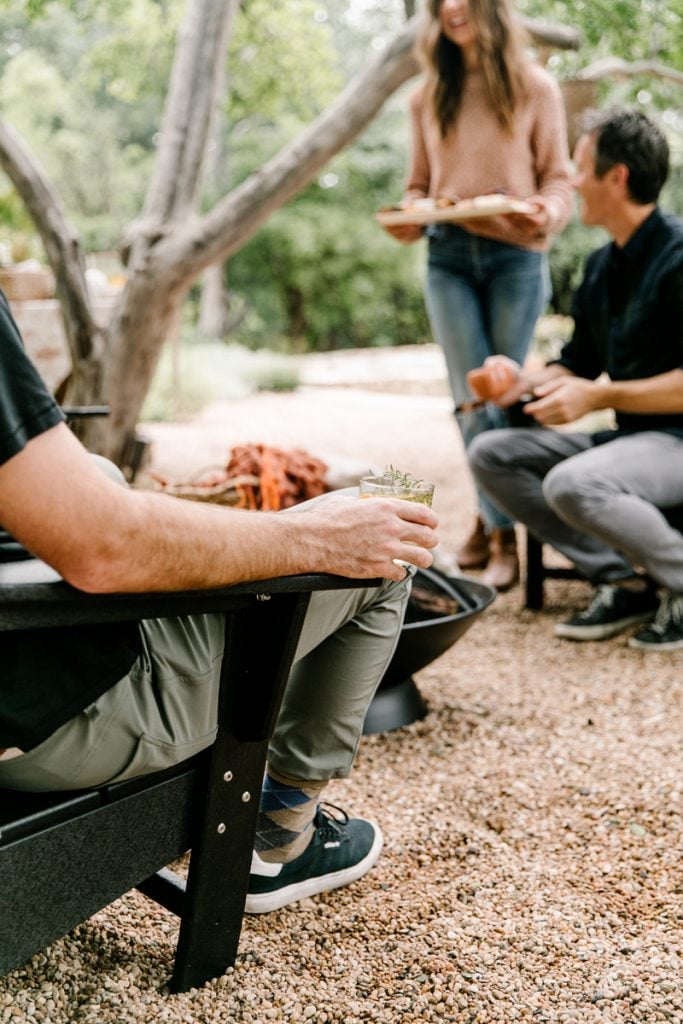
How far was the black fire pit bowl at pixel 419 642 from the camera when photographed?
246 centimetres

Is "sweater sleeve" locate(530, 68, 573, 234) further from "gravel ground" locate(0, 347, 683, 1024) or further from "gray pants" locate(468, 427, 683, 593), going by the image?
"gravel ground" locate(0, 347, 683, 1024)

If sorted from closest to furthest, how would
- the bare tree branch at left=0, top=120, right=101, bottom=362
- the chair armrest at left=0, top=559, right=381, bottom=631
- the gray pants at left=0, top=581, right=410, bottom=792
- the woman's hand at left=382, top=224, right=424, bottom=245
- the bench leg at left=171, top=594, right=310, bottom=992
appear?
the chair armrest at left=0, top=559, right=381, bottom=631 → the gray pants at left=0, top=581, right=410, bottom=792 → the bench leg at left=171, top=594, right=310, bottom=992 → the woman's hand at left=382, top=224, right=424, bottom=245 → the bare tree branch at left=0, top=120, right=101, bottom=362

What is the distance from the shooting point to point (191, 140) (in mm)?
5285

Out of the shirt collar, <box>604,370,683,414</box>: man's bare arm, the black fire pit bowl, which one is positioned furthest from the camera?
the shirt collar

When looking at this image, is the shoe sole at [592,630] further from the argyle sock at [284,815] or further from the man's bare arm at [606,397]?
the argyle sock at [284,815]

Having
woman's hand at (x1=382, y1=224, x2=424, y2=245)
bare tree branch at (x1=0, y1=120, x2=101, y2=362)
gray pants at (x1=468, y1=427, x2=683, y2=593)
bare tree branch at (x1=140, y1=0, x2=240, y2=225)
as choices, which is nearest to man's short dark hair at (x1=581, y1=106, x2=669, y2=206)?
gray pants at (x1=468, y1=427, x2=683, y2=593)

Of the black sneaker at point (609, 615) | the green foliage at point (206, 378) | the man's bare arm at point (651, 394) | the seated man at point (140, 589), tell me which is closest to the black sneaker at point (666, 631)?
the black sneaker at point (609, 615)

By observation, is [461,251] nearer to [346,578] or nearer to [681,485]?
[681,485]

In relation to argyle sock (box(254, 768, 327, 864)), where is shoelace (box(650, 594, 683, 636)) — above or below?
below

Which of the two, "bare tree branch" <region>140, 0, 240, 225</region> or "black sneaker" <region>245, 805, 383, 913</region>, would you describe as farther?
"bare tree branch" <region>140, 0, 240, 225</region>

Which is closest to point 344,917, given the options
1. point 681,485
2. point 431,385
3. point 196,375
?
point 681,485

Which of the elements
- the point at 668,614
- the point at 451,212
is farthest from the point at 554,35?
the point at 668,614

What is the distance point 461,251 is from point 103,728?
3.06m

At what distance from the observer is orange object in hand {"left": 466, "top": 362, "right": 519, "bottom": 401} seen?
3.50 metres
